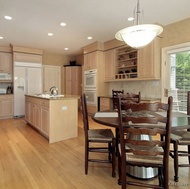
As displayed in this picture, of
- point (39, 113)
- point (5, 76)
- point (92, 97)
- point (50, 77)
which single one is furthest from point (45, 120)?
point (50, 77)

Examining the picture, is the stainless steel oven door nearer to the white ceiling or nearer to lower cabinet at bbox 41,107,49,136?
the white ceiling

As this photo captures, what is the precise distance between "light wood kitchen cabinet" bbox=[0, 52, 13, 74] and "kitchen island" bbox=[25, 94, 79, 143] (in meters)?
3.25

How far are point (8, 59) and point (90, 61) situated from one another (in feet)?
10.4

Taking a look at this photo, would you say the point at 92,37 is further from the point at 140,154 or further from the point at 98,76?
the point at 140,154

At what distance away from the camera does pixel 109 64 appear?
5656mm

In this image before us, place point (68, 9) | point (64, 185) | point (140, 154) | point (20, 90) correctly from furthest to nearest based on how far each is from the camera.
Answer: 1. point (20, 90)
2. point (68, 9)
3. point (64, 185)
4. point (140, 154)

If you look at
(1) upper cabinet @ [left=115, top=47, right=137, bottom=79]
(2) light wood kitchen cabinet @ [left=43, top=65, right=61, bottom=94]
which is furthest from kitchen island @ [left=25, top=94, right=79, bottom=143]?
(2) light wood kitchen cabinet @ [left=43, top=65, right=61, bottom=94]

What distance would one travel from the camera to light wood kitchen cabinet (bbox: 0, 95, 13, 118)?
568cm

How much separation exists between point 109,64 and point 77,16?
236 centimetres

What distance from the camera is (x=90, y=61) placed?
602cm

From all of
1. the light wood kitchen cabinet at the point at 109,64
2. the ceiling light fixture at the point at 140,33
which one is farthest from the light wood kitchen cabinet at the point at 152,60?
the ceiling light fixture at the point at 140,33

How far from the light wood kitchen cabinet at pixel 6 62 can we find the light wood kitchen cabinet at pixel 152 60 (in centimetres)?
492

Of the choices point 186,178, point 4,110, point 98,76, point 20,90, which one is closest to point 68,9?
point 98,76

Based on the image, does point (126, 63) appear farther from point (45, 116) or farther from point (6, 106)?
point (6, 106)
